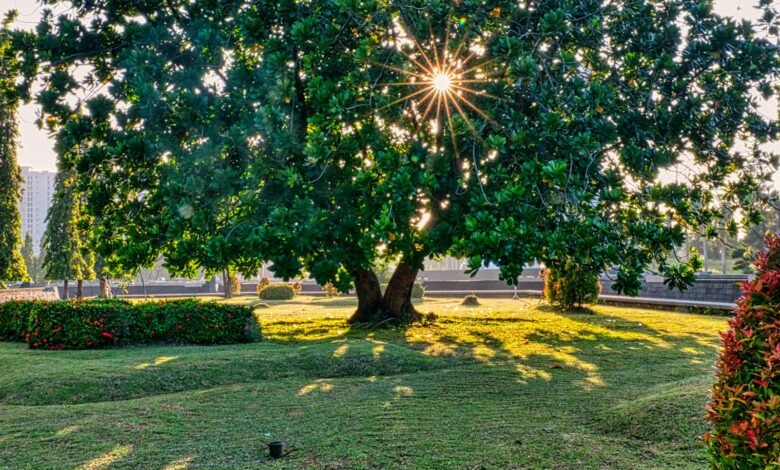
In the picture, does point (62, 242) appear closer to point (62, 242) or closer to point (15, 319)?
point (62, 242)

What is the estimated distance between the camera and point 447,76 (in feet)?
29.7

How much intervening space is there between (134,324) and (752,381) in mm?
11758

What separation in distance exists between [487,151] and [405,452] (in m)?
4.67

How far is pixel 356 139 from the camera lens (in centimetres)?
862

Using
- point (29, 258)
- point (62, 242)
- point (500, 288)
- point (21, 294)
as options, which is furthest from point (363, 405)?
point (29, 258)

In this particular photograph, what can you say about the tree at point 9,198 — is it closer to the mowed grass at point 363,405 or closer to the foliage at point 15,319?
the foliage at point 15,319

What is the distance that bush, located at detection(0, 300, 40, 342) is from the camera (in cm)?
1365

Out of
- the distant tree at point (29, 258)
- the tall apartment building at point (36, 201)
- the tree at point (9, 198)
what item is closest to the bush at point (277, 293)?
the tree at point (9, 198)

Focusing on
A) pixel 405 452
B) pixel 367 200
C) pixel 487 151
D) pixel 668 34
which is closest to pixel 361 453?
pixel 405 452

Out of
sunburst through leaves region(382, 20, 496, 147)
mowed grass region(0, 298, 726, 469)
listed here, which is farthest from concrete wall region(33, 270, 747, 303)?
sunburst through leaves region(382, 20, 496, 147)

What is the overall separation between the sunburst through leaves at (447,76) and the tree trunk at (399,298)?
6680mm

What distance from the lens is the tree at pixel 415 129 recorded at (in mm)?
7453

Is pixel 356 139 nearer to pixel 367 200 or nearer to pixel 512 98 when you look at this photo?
pixel 367 200

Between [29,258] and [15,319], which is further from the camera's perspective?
[29,258]
